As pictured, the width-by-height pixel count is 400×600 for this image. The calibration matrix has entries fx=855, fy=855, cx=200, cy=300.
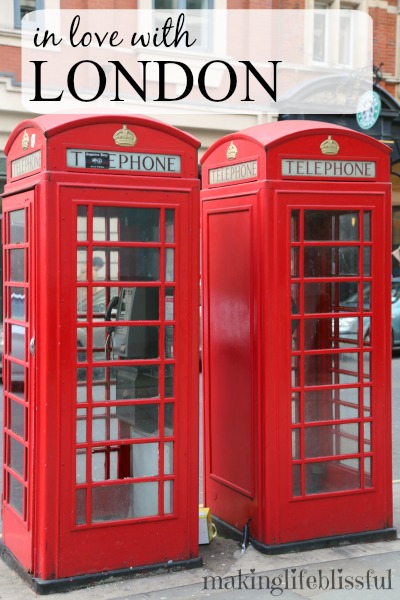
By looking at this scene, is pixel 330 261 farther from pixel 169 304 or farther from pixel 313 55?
pixel 313 55

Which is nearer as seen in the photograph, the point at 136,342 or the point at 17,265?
the point at 136,342

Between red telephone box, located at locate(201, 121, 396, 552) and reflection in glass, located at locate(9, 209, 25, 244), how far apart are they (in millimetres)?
1289

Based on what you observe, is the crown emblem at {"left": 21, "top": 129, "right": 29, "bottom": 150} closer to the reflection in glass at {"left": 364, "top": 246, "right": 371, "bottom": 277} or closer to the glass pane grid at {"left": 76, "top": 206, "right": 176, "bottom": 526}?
the glass pane grid at {"left": 76, "top": 206, "right": 176, "bottom": 526}

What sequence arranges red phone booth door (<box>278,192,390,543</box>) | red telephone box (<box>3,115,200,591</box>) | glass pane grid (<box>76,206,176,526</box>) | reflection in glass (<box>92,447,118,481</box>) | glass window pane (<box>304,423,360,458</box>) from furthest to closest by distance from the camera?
glass window pane (<box>304,423,360,458</box>)
red phone booth door (<box>278,192,390,543</box>)
reflection in glass (<box>92,447,118,481</box>)
glass pane grid (<box>76,206,176,526</box>)
red telephone box (<box>3,115,200,591</box>)

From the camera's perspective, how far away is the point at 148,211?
14.9 ft

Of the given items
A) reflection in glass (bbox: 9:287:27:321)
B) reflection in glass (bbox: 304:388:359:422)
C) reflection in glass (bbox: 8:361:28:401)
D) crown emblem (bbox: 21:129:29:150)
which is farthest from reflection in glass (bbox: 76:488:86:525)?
crown emblem (bbox: 21:129:29:150)

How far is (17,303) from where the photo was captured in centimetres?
482

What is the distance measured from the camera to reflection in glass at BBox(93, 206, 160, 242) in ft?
14.7

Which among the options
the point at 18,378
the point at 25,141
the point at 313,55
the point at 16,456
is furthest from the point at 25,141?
the point at 313,55

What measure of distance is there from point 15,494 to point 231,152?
7.90ft

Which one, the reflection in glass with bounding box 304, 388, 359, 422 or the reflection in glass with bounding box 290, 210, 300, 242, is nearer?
the reflection in glass with bounding box 290, 210, 300, 242

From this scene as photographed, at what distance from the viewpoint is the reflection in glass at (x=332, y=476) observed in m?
5.06

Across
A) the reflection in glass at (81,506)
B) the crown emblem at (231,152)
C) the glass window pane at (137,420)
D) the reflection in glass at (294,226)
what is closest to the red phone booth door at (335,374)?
the reflection in glass at (294,226)

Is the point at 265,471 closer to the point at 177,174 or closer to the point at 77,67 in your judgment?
the point at 177,174
